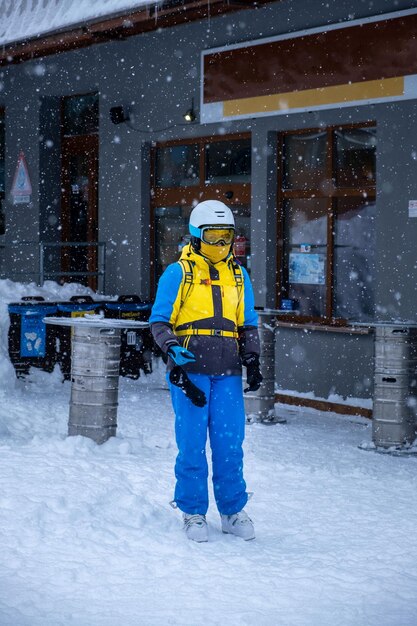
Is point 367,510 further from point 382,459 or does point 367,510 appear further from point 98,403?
point 98,403

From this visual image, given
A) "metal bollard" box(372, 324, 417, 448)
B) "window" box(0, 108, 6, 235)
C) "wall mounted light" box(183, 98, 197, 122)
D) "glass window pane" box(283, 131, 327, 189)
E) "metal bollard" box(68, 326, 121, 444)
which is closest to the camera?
"metal bollard" box(68, 326, 121, 444)

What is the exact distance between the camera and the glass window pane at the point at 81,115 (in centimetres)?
1547

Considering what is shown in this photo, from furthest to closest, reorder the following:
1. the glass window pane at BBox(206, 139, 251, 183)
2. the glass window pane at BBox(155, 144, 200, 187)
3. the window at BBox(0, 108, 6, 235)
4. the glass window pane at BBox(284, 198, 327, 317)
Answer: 1. the window at BBox(0, 108, 6, 235)
2. the glass window pane at BBox(155, 144, 200, 187)
3. the glass window pane at BBox(206, 139, 251, 183)
4. the glass window pane at BBox(284, 198, 327, 317)

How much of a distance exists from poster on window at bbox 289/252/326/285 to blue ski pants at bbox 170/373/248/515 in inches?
228

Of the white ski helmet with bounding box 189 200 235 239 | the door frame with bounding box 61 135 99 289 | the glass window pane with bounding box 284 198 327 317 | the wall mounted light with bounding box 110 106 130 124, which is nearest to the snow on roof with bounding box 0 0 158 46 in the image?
the wall mounted light with bounding box 110 106 130 124

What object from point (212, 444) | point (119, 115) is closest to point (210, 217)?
point (212, 444)

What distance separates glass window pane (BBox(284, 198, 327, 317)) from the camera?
12.0 m

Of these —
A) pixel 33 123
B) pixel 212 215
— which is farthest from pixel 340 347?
pixel 33 123

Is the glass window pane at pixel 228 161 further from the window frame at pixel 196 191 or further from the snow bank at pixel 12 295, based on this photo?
the snow bank at pixel 12 295

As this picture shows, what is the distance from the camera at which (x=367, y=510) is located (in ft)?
23.4

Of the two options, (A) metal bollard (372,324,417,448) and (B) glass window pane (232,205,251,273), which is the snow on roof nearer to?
(B) glass window pane (232,205,251,273)

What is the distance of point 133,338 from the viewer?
44.4ft

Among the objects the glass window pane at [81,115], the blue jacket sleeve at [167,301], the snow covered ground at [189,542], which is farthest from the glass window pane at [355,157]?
the blue jacket sleeve at [167,301]

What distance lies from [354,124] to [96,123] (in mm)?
5200
